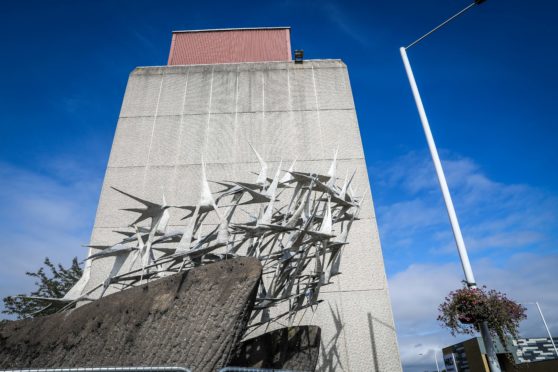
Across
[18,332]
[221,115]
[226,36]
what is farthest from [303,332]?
[226,36]

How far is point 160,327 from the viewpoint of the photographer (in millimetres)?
5258

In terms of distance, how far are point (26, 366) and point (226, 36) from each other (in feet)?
55.5

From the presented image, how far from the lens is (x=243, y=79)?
16047 millimetres

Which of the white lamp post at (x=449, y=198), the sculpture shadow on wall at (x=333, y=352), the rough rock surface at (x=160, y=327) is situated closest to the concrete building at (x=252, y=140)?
the sculpture shadow on wall at (x=333, y=352)

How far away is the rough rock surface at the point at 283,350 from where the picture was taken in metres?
7.21

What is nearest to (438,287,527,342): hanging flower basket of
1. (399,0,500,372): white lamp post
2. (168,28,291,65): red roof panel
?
(399,0,500,372): white lamp post

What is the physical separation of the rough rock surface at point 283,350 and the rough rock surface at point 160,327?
95.5 inches

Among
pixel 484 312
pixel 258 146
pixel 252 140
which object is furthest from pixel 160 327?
pixel 252 140

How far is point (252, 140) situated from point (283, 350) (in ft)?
29.6

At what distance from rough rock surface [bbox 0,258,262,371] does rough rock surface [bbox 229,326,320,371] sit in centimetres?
243

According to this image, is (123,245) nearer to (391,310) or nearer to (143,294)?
(143,294)

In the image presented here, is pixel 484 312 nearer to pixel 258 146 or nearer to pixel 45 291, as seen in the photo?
pixel 258 146

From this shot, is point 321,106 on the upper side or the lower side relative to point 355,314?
upper

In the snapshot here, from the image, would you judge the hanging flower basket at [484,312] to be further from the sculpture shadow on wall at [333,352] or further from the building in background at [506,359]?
the sculpture shadow on wall at [333,352]
